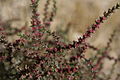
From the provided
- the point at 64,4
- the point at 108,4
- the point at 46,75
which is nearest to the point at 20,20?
the point at 64,4

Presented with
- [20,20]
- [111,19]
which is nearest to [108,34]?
[111,19]

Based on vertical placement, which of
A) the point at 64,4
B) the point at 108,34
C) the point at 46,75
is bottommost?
the point at 46,75

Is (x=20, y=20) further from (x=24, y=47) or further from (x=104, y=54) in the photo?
(x=24, y=47)

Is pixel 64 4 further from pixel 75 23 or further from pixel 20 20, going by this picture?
pixel 20 20

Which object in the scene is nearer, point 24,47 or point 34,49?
point 34,49

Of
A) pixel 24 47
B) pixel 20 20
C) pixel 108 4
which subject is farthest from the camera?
pixel 108 4

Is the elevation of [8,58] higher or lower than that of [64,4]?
lower

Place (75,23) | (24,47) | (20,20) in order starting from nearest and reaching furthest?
(24,47), (20,20), (75,23)
